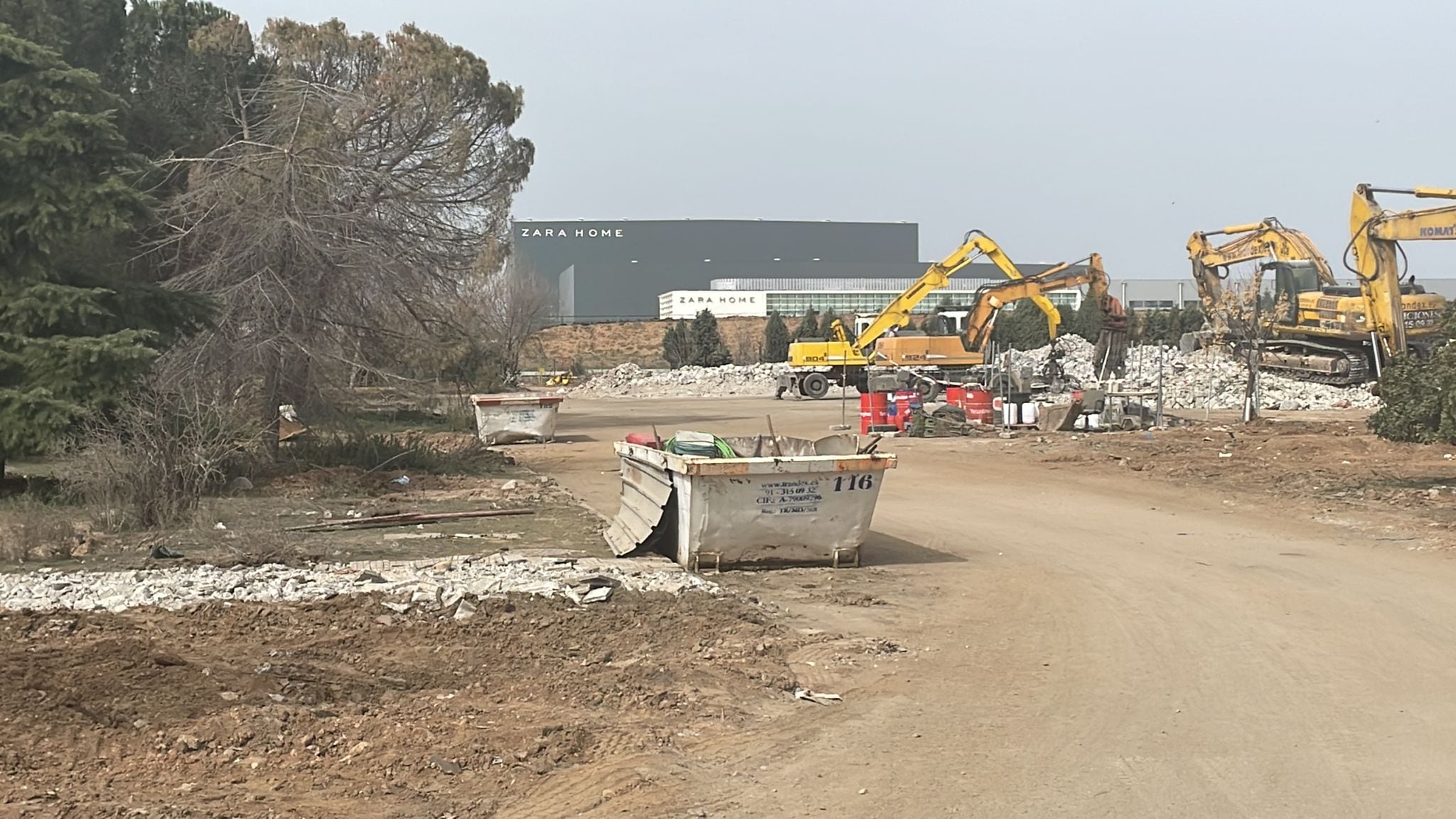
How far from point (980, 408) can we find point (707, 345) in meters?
50.6

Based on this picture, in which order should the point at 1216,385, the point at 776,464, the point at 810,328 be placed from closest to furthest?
the point at 776,464 < the point at 1216,385 < the point at 810,328

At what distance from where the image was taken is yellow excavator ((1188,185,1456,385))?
3519cm

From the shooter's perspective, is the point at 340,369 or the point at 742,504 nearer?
the point at 742,504

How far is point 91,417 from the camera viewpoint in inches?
631

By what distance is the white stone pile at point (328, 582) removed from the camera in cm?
976

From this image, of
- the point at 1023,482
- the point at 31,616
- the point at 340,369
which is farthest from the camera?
the point at 340,369

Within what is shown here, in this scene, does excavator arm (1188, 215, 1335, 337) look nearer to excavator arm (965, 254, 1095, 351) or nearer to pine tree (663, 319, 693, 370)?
excavator arm (965, 254, 1095, 351)

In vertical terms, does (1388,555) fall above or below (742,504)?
below

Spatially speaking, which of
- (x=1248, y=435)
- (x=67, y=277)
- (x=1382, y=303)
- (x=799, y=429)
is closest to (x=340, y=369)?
(x=67, y=277)

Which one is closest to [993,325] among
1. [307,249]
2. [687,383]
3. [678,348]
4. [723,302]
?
[687,383]

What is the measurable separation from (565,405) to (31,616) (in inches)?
1721

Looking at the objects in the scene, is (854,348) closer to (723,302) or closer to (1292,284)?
(1292,284)

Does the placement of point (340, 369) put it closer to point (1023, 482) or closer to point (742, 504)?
point (1023, 482)

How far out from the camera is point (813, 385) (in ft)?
163
